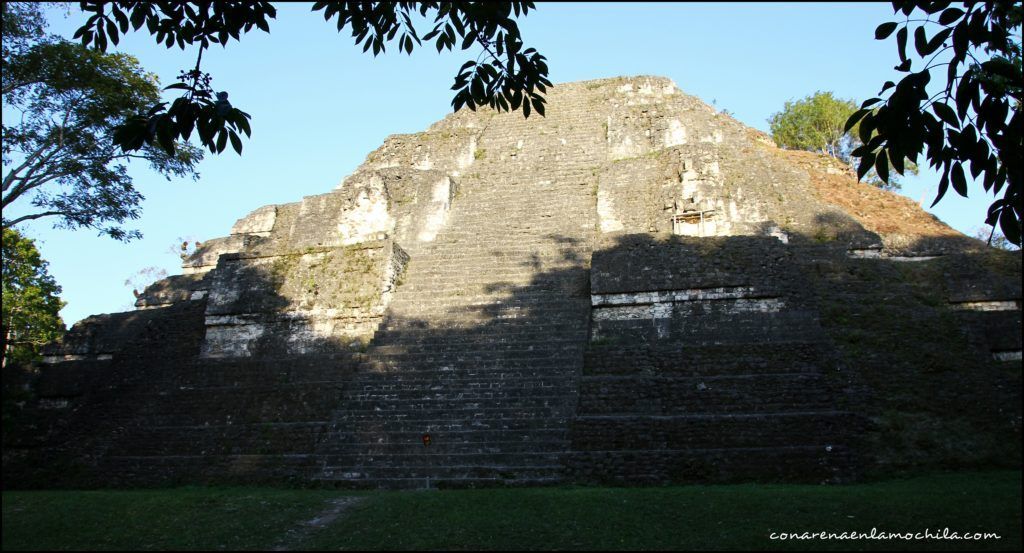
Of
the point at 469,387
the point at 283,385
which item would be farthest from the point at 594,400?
the point at 283,385

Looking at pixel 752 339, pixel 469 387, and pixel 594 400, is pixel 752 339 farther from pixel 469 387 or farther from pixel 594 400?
pixel 469 387

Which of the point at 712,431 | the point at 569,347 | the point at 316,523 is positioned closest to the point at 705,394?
the point at 712,431

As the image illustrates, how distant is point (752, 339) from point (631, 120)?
10.4 m

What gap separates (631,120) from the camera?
1972 cm

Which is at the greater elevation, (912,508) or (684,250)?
(684,250)

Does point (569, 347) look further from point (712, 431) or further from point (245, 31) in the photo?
point (245, 31)

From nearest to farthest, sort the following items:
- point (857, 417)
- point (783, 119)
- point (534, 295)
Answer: point (857, 417) → point (534, 295) → point (783, 119)

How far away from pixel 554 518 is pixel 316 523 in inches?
101

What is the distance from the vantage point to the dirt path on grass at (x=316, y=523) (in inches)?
276

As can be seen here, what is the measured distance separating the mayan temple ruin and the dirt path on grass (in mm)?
994

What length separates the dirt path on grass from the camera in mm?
7004

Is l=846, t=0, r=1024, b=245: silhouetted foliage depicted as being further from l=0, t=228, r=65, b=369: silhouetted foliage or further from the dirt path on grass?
l=0, t=228, r=65, b=369: silhouetted foliage

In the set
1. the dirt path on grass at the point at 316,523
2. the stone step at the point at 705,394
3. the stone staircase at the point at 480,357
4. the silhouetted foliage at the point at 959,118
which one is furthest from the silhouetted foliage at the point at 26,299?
the silhouetted foliage at the point at 959,118

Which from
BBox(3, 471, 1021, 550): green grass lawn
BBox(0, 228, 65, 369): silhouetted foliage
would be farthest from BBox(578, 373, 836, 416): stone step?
BBox(0, 228, 65, 369): silhouetted foliage
